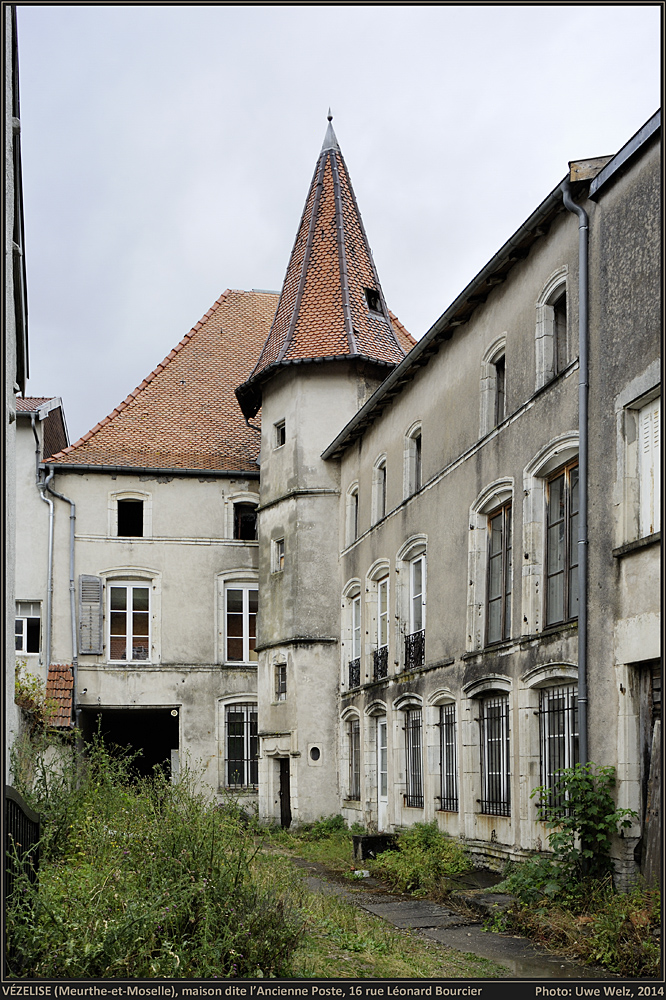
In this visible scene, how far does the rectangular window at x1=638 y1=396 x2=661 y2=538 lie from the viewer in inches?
415

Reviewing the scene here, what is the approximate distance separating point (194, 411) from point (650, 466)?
19.0m

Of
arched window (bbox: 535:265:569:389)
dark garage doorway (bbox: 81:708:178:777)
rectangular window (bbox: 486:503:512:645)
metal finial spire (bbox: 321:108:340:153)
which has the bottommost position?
dark garage doorway (bbox: 81:708:178:777)

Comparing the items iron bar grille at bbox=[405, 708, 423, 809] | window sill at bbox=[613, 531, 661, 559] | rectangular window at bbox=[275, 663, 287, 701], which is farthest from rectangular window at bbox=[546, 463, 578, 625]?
rectangular window at bbox=[275, 663, 287, 701]

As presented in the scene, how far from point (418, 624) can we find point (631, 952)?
9.97 metres

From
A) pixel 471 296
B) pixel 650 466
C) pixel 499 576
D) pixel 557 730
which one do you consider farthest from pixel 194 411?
pixel 650 466

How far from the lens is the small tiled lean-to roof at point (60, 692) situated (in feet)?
79.3

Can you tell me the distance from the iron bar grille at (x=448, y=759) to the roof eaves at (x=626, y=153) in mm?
7973

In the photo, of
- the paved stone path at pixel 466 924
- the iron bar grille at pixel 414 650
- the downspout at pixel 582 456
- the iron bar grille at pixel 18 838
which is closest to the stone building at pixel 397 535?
the downspout at pixel 582 456

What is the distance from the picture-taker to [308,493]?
942 inches

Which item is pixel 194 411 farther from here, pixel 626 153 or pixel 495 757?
pixel 626 153

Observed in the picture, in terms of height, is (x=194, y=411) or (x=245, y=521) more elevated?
(x=194, y=411)

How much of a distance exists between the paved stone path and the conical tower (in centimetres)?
759

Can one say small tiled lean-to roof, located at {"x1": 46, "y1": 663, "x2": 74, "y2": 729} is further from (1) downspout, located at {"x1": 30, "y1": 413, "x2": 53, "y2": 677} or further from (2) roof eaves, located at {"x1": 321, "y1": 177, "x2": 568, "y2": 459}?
(2) roof eaves, located at {"x1": 321, "y1": 177, "x2": 568, "y2": 459}

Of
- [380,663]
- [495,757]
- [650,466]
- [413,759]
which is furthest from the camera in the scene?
[380,663]
